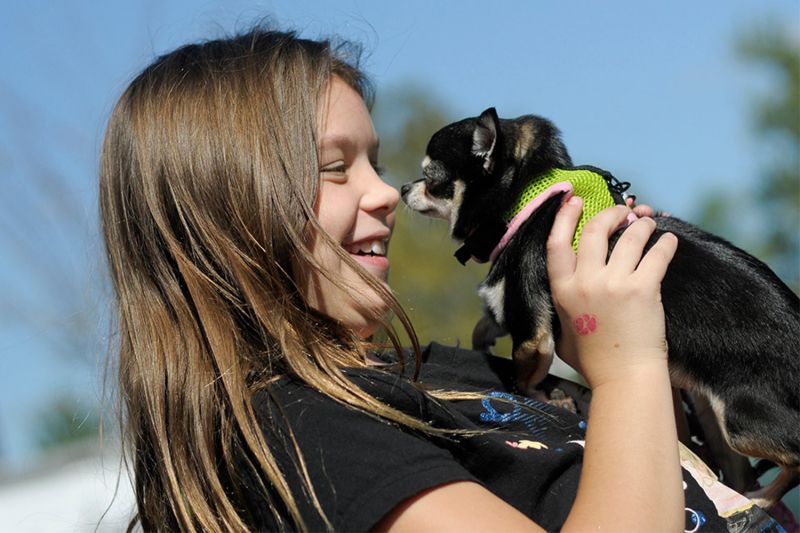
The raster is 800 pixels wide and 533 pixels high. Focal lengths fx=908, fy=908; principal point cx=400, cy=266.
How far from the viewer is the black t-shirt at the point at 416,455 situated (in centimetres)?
164

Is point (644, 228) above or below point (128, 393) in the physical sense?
above

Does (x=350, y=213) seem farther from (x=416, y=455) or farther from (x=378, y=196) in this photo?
(x=416, y=455)

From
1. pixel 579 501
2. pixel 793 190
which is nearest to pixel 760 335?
pixel 579 501

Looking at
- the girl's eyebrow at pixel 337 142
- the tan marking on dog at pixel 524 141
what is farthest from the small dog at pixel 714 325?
the girl's eyebrow at pixel 337 142

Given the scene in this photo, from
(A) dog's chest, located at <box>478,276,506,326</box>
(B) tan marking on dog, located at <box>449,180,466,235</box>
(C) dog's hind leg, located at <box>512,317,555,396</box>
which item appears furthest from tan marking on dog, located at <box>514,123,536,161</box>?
(C) dog's hind leg, located at <box>512,317,555,396</box>

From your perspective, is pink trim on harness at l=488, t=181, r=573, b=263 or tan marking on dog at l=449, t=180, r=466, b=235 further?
tan marking on dog at l=449, t=180, r=466, b=235

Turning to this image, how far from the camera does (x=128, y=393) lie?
2123mm

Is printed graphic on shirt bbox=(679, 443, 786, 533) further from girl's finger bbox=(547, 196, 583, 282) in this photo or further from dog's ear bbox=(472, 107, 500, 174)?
dog's ear bbox=(472, 107, 500, 174)

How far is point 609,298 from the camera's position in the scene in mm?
1966

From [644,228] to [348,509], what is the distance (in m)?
1.02

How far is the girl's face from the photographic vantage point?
2.15 m

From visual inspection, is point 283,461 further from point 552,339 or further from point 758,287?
point 758,287

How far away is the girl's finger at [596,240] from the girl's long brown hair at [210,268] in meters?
0.43

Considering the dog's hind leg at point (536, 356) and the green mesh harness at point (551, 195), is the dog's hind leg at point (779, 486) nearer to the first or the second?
the dog's hind leg at point (536, 356)
